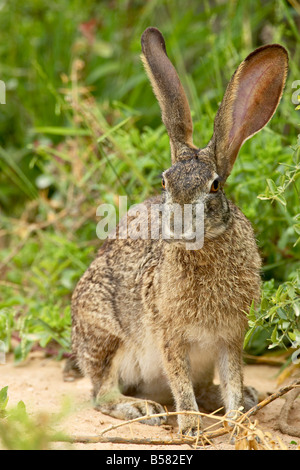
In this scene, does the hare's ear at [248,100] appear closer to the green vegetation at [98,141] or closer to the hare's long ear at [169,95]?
the hare's long ear at [169,95]

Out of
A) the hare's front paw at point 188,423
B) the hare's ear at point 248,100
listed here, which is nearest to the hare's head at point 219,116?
the hare's ear at point 248,100

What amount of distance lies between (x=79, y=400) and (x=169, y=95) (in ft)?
6.24

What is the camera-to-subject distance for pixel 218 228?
12.4 ft

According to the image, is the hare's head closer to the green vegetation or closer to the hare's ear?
the hare's ear

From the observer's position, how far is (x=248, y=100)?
13.1 ft

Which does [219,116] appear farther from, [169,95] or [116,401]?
[116,401]

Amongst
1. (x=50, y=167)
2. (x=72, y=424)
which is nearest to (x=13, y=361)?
(x=72, y=424)

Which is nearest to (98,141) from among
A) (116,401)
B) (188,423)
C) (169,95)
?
(169,95)

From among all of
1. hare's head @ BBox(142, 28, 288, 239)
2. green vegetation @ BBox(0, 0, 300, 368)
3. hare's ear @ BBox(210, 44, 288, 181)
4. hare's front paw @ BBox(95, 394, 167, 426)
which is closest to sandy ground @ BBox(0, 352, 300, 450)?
hare's front paw @ BBox(95, 394, 167, 426)

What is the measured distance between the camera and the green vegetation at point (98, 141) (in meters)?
5.11

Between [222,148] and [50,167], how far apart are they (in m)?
3.23

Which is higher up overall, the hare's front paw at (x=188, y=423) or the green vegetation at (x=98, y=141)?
the green vegetation at (x=98, y=141)

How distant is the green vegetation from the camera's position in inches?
201

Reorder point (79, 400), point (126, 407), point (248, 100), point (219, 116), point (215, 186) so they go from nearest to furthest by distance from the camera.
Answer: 1. point (215, 186)
2. point (219, 116)
3. point (248, 100)
4. point (126, 407)
5. point (79, 400)
